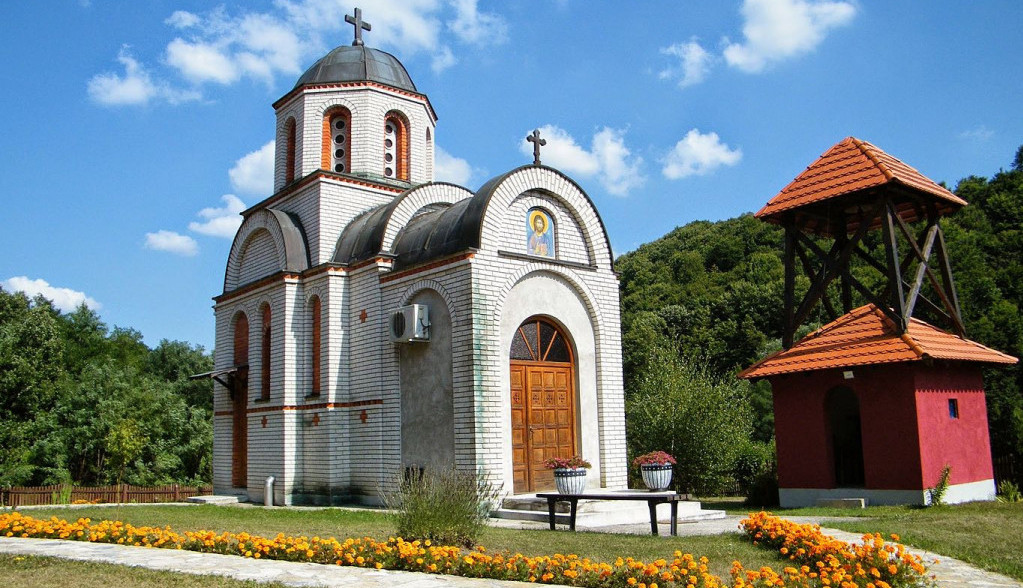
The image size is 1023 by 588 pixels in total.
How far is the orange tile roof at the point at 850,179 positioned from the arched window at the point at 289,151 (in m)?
11.1

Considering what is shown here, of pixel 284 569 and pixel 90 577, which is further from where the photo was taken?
pixel 284 569

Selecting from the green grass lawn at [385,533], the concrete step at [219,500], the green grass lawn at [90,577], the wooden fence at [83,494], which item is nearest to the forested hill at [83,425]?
the wooden fence at [83,494]

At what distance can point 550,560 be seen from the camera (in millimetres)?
7309

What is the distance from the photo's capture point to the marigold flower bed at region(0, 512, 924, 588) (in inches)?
265

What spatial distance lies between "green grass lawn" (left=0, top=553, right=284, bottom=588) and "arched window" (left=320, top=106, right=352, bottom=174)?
1264cm

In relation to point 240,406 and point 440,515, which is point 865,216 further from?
point 240,406

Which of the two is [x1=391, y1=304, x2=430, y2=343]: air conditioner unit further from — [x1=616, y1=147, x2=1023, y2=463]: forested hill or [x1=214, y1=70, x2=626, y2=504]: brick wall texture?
[x1=616, y1=147, x2=1023, y2=463]: forested hill

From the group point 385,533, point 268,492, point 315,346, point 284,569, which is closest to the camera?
point 284,569

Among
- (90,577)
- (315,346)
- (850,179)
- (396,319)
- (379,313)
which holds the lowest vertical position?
(90,577)

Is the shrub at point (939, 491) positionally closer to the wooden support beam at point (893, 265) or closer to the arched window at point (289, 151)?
the wooden support beam at point (893, 265)

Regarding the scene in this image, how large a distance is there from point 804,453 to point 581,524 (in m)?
5.07

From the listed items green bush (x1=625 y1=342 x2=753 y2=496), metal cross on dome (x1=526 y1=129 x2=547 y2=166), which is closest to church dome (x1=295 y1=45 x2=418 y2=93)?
metal cross on dome (x1=526 y1=129 x2=547 y2=166)

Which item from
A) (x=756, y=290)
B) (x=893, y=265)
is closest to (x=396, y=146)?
(x=893, y=265)

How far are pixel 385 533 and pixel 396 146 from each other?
38.5 ft
